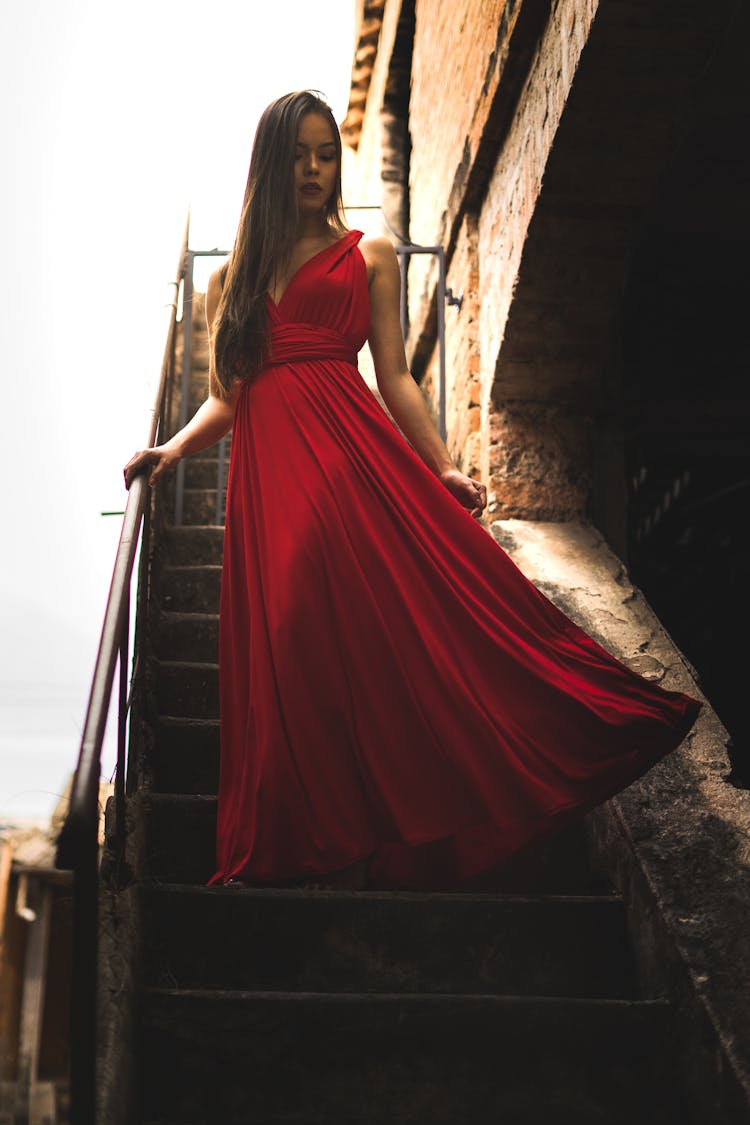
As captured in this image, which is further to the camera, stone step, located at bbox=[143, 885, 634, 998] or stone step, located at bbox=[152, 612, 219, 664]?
stone step, located at bbox=[152, 612, 219, 664]

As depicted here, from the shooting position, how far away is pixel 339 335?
8.84 ft

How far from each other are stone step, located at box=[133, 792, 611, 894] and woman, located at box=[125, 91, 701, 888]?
0.92 feet

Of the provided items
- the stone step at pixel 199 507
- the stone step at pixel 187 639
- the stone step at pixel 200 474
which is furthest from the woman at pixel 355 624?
the stone step at pixel 200 474

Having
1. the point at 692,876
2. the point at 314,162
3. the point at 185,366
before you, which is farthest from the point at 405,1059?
the point at 185,366

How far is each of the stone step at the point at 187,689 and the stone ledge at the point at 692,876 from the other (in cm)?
115

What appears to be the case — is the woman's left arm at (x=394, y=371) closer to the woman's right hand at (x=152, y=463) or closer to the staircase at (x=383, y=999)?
the woman's right hand at (x=152, y=463)

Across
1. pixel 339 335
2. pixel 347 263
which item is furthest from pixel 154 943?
pixel 347 263

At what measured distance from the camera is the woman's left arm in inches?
109

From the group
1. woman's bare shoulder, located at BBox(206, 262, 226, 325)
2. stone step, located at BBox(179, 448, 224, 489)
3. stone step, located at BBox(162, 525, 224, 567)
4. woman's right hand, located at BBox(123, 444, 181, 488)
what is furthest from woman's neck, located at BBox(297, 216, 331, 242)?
stone step, located at BBox(179, 448, 224, 489)

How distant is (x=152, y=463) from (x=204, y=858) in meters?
0.96

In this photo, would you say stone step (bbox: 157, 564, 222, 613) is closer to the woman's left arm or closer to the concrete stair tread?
the woman's left arm

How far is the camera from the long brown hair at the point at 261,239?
2.64 m

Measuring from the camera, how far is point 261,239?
8.85 feet

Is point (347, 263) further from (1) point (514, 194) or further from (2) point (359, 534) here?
(1) point (514, 194)
